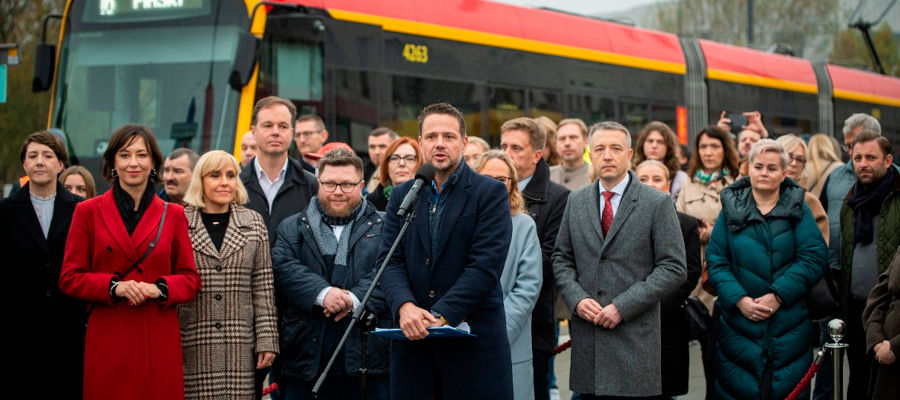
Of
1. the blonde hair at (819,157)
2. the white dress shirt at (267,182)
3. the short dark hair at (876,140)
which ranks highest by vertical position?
the blonde hair at (819,157)

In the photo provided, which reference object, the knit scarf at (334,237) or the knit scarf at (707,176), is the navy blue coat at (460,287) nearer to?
the knit scarf at (334,237)

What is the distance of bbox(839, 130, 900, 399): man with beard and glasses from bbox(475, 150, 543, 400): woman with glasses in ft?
7.36

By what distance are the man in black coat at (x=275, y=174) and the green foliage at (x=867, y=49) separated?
107 ft

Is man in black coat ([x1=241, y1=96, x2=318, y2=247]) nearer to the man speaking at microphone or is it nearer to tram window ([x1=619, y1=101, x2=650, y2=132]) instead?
the man speaking at microphone

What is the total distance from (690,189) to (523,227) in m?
2.69

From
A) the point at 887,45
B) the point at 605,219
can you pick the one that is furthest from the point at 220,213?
the point at 887,45

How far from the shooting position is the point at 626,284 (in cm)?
629

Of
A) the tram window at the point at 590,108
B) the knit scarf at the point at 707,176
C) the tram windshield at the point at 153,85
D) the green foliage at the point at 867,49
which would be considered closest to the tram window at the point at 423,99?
the tram window at the point at 590,108

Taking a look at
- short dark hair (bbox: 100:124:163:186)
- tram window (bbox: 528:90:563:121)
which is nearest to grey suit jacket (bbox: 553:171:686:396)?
short dark hair (bbox: 100:124:163:186)

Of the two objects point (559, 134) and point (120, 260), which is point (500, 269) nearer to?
point (120, 260)

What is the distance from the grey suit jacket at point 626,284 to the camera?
245 inches

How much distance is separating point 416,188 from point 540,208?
2.35 m

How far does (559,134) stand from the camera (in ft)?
29.7

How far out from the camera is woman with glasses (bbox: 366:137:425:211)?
25.7 feet
